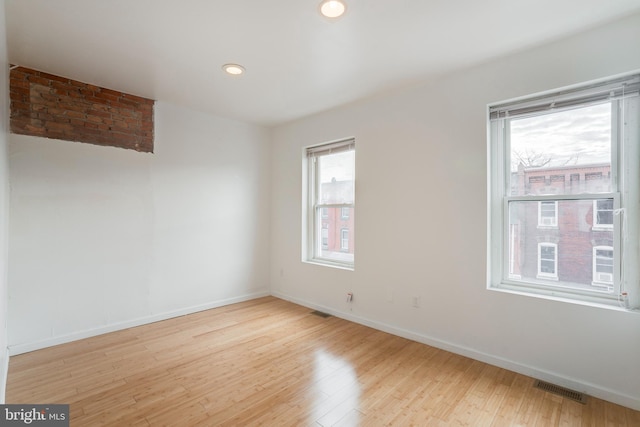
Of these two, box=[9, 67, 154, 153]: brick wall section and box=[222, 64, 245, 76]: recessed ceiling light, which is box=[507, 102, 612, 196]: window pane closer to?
box=[222, 64, 245, 76]: recessed ceiling light

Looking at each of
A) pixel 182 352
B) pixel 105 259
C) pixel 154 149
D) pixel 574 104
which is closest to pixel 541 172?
pixel 574 104

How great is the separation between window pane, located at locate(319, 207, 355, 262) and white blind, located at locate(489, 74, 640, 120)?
1933 mm

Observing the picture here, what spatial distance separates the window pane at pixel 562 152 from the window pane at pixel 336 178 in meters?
1.83

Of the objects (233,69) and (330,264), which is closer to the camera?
(233,69)

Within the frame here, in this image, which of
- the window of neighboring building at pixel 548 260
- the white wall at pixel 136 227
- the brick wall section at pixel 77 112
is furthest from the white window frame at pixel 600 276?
the brick wall section at pixel 77 112

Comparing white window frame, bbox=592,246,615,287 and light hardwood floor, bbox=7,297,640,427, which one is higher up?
white window frame, bbox=592,246,615,287

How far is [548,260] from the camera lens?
2.47 m

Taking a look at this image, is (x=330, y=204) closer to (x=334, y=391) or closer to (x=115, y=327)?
(x=334, y=391)

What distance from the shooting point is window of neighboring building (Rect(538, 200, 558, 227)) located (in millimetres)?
2439

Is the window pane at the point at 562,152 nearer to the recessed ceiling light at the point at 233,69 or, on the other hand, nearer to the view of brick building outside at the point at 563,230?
the view of brick building outside at the point at 563,230

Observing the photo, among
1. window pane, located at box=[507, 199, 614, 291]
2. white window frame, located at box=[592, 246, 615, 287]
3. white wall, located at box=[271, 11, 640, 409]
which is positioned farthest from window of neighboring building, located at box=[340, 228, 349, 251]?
white window frame, located at box=[592, 246, 615, 287]

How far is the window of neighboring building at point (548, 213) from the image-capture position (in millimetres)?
2439

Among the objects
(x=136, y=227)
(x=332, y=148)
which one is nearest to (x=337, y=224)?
(x=332, y=148)

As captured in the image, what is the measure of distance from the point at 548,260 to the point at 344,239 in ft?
7.19
